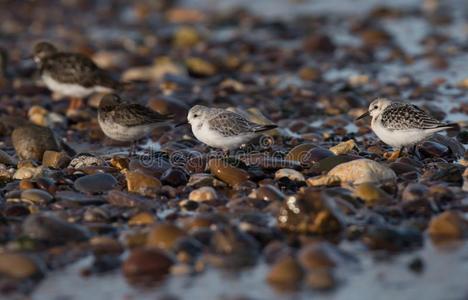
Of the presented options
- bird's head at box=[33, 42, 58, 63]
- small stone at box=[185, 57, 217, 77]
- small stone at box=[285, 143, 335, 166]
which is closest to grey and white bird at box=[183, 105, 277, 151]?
small stone at box=[285, 143, 335, 166]

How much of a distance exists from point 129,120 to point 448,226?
5394mm

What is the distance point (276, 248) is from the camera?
23.6 ft

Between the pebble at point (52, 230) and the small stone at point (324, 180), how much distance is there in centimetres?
277

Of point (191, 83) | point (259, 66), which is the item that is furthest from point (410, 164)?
point (259, 66)

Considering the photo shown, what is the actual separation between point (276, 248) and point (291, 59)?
38.5 ft

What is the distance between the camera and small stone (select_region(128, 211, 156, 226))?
26.7 feet

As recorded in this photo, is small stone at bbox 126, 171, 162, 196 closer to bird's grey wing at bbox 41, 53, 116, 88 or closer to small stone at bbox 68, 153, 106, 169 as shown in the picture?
small stone at bbox 68, 153, 106, 169

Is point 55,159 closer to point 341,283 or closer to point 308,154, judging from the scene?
point 308,154

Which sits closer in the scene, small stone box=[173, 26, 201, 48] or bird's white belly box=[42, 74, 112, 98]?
bird's white belly box=[42, 74, 112, 98]

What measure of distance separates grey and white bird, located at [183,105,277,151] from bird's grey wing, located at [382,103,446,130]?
1.45 m

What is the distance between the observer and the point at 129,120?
11.4 meters

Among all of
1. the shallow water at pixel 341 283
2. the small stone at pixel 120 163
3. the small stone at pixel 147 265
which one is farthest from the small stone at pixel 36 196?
the small stone at pixel 147 265

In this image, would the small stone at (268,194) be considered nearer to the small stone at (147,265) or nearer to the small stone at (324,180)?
the small stone at (324,180)

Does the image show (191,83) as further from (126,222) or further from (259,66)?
(126,222)
